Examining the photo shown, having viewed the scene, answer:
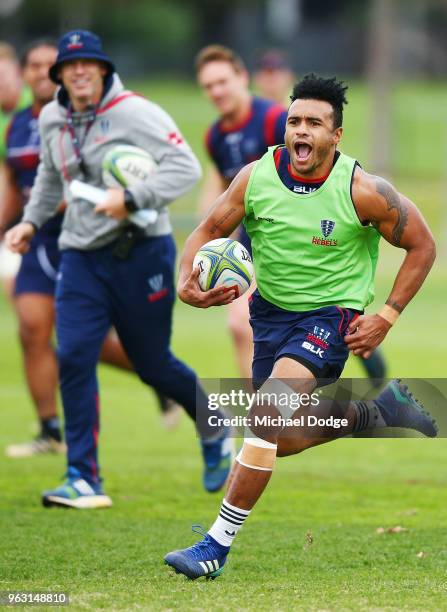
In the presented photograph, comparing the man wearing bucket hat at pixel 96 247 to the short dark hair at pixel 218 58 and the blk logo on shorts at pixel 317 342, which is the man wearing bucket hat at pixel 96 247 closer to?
the blk logo on shorts at pixel 317 342

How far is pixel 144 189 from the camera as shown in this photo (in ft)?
25.2

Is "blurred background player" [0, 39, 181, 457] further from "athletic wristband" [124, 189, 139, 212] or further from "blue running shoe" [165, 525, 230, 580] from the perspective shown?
"blue running shoe" [165, 525, 230, 580]

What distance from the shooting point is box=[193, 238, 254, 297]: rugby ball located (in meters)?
6.22

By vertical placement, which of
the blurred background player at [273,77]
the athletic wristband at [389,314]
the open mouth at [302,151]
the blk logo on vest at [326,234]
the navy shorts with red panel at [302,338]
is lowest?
the navy shorts with red panel at [302,338]

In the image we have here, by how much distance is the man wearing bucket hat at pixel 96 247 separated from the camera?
779 cm

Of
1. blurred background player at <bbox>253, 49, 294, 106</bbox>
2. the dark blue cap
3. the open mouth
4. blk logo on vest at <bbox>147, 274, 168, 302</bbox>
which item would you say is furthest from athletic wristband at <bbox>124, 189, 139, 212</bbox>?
blurred background player at <bbox>253, 49, 294, 106</bbox>

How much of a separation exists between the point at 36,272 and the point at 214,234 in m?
3.35

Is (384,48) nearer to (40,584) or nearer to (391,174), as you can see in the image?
(391,174)

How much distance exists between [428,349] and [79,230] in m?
8.61

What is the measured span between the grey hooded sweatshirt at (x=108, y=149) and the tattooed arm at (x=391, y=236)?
1.89 meters

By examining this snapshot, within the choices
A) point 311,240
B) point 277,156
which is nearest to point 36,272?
point 277,156

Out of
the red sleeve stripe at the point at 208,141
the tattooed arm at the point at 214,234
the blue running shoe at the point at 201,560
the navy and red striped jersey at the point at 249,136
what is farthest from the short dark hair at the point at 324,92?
the red sleeve stripe at the point at 208,141

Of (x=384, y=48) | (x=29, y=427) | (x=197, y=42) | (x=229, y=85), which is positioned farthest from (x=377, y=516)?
(x=197, y=42)

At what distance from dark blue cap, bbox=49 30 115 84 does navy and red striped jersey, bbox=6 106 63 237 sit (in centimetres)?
163
